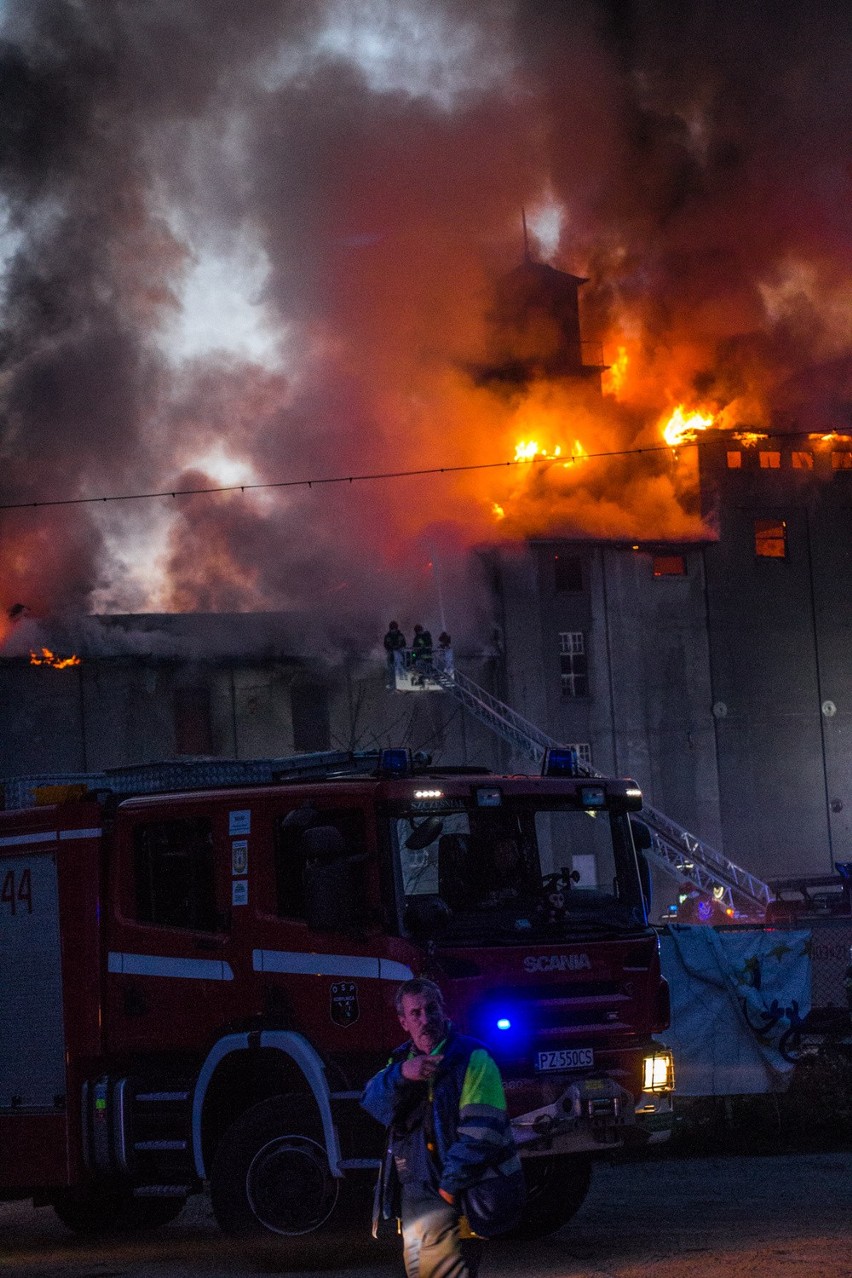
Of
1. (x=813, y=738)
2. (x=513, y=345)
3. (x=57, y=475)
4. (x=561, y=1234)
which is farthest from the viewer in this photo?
(x=513, y=345)

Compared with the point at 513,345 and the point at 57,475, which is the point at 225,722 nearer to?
the point at 57,475

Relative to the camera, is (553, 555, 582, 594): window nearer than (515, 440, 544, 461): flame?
Yes

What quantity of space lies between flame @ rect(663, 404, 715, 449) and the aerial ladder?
12151 millimetres

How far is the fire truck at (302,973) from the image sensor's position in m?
9.41

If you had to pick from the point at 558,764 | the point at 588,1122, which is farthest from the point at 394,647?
the point at 588,1122

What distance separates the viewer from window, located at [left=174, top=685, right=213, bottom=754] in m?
40.7

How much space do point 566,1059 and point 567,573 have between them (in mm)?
35949

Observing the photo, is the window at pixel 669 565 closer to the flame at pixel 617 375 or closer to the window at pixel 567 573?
the window at pixel 567 573

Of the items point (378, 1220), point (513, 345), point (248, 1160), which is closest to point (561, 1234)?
point (248, 1160)

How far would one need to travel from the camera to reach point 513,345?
168ft

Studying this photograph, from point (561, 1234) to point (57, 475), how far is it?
107ft

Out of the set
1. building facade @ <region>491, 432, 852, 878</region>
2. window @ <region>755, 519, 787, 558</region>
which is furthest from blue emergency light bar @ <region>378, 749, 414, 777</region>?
window @ <region>755, 519, 787, 558</region>

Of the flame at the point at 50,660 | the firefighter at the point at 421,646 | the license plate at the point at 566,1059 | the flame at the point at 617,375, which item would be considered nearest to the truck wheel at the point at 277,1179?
the license plate at the point at 566,1059

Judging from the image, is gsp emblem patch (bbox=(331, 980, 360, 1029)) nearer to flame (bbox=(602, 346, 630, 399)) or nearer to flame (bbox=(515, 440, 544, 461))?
flame (bbox=(515, 440, 544, 461))
